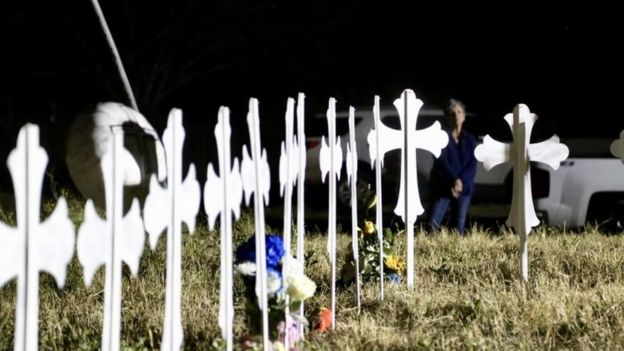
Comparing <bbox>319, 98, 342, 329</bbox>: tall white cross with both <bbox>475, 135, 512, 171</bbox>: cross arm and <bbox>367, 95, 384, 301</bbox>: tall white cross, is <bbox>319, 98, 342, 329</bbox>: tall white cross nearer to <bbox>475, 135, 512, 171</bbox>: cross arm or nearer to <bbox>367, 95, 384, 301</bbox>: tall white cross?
<bbox>367, 95, 384, 301</bbox>: tall white cross

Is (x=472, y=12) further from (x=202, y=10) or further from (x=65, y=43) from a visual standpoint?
(x=65, y=43)

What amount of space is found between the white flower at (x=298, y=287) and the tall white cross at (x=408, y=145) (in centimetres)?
153

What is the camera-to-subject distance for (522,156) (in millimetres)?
5496

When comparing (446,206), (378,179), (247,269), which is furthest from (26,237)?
(446,206)

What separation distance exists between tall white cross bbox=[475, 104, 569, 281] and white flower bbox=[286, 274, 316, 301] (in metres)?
1.91

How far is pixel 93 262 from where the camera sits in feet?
9.68

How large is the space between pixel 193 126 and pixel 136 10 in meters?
2.52

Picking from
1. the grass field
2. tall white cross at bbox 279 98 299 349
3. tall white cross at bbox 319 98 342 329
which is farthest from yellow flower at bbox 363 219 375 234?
tall white cross at bbox 279 98 299 349

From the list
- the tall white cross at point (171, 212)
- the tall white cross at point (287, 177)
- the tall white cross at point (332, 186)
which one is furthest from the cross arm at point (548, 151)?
the tall white cross at point (171, 212)

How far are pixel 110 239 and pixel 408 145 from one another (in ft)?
9.08

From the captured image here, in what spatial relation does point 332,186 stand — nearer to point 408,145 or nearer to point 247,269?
point 247,269

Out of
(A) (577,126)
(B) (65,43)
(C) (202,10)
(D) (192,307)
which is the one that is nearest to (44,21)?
(B) (65,43)

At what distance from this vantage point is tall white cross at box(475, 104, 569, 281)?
5.44 meters

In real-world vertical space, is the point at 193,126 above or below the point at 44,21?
below
